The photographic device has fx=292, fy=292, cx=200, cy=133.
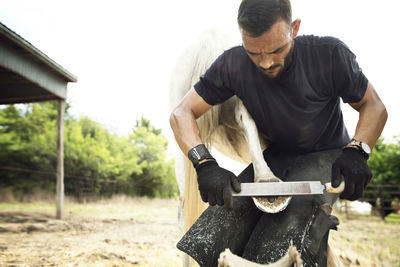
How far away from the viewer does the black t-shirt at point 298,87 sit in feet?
4.50

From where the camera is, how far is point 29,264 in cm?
272

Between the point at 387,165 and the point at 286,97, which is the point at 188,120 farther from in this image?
the point at 387,165

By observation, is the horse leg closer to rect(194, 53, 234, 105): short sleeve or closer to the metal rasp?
the metal rasp

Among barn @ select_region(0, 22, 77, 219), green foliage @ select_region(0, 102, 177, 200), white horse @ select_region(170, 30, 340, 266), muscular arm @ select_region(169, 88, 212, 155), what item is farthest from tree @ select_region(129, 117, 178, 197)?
muscular arm @ select_region(169, 88, 212, 155)

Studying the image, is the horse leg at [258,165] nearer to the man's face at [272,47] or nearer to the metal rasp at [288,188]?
the metal rasp at [288,188]

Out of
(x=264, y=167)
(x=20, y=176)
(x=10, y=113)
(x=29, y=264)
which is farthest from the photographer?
(x=10, y=113)

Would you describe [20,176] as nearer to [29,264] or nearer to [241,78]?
[29,264]

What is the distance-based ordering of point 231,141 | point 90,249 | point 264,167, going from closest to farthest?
point 264,167 → point 231,141 → point 90,249

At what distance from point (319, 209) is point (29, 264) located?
272 cm

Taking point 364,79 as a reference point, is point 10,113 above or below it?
above

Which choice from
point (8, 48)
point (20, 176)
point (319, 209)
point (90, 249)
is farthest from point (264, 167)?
point (20, 176)

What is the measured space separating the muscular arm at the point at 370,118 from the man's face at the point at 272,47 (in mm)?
457

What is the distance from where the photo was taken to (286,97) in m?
1.41

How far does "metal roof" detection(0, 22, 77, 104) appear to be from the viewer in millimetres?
4551
